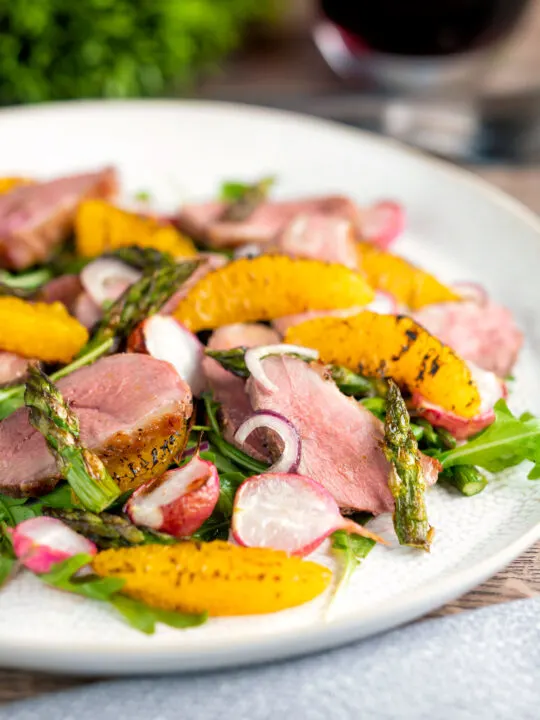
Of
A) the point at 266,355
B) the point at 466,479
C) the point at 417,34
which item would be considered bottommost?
the point at 466,479

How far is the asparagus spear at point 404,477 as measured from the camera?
8.62ft

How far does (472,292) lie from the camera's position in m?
3.82

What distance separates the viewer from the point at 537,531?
261 cm

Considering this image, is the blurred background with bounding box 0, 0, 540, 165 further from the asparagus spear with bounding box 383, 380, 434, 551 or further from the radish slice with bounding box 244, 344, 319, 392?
the asparagus spear with bounding box 383, 380, 434, 551

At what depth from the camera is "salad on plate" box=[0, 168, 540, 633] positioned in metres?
2.46

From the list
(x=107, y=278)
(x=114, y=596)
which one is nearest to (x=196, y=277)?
(x=107, y=278)

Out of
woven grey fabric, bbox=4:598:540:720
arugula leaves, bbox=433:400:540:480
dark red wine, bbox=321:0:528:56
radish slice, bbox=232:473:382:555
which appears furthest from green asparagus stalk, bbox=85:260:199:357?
dark red wine, bbox=321:0:528:56

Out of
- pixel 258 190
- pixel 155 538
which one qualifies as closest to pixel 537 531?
pixel 155 538

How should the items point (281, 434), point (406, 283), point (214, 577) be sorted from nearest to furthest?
point (214, 577) < point (281, 434) < point (406, 283)

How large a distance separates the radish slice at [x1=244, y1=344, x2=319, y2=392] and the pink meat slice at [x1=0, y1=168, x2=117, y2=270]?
1406 millimetres

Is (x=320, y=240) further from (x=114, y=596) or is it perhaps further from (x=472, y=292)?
(x=114, y=596)

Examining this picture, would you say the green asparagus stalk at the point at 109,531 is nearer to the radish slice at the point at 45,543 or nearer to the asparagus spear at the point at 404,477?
the radish slice at the point at 45,543

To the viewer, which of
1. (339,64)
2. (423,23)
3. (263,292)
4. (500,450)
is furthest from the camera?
(339,64)

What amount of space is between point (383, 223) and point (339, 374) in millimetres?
1371
